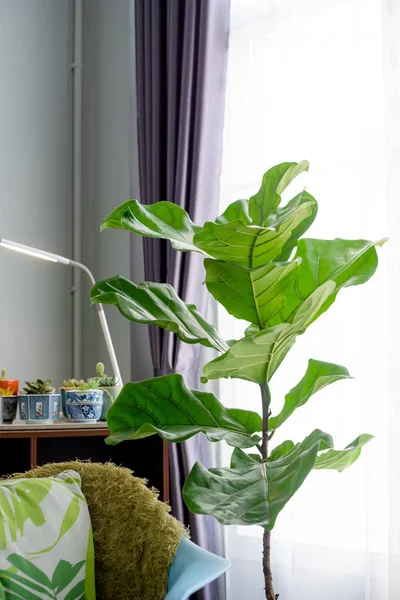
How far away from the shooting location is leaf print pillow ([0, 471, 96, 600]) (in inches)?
60.6

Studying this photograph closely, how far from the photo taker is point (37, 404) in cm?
211

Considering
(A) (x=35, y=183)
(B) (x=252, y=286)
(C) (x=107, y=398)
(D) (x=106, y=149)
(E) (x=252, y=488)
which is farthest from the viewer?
(D) (x=106, y=149)

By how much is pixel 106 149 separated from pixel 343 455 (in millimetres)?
2173

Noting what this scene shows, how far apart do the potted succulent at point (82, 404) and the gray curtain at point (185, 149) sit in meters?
0.36

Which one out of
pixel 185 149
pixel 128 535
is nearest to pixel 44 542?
pixel 128 535

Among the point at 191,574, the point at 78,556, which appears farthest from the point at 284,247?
the point at 78,556

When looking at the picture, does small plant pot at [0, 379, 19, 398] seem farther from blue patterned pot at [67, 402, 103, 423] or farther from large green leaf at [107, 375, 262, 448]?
large green leaf at [107, 375, 262, 448]

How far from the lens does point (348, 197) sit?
214 centimetres

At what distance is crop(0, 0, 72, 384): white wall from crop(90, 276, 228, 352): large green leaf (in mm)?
1716

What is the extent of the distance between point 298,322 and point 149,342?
1.74 metres

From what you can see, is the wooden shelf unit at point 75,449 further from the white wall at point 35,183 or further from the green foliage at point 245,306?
the green foliage at point 245,306

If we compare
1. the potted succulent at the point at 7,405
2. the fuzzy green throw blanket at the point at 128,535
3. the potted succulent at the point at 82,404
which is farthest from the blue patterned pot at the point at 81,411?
the fuzzy green throw blanket at the point at 128,535

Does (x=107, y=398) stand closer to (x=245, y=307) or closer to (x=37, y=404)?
(x=37, y=404)

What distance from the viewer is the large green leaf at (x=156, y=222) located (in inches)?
39.2
